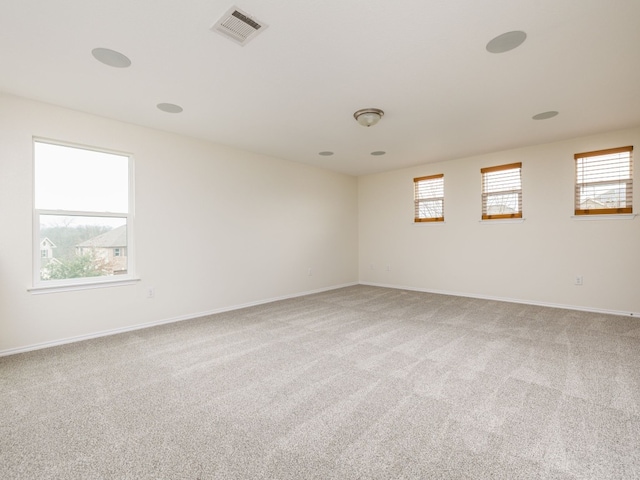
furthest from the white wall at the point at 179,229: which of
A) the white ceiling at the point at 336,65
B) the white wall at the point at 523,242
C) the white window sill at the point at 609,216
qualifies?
the white window sill at the point at 609,216

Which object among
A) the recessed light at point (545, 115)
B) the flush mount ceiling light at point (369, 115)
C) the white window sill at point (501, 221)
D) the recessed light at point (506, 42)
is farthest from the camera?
the white window sill at point (501, 221)

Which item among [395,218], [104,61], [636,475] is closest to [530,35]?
[636,475]

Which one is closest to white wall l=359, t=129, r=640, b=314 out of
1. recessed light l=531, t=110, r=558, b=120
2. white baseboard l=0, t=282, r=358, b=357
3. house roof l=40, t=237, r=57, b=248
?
recessed light l=531, t=110, r=558, b=120

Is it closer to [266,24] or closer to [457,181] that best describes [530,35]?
[266,24]

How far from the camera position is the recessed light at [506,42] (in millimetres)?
2092

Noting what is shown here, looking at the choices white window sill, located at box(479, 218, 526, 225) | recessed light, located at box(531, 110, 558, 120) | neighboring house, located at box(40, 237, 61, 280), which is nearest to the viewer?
neighboring house, located at box(40, 237, 61, 280)

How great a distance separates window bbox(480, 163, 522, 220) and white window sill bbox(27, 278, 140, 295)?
5541 millimetres

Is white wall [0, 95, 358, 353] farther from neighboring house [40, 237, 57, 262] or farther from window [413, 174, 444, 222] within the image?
window [413, 174, 444, 222]

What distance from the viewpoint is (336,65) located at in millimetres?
2477

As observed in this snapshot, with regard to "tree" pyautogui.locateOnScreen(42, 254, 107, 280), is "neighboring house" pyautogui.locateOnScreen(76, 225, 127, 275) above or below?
above

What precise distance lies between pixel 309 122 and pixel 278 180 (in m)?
1.81

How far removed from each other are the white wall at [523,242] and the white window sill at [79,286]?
4834 mm

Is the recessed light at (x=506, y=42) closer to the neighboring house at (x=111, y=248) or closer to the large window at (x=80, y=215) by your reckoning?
the large window at (x=80, y=215)

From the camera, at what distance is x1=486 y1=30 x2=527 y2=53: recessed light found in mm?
2092
